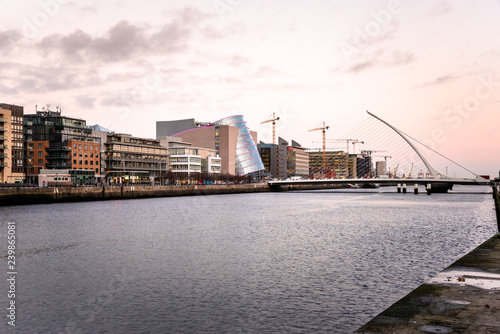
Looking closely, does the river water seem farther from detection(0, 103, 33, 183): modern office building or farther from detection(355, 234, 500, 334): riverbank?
detection(0, 103, 33, 183): modern office building

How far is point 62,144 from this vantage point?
13288 centimetres

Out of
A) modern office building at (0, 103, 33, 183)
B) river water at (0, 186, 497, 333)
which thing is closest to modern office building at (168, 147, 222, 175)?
modern office building at (0, 103, 33, 183)

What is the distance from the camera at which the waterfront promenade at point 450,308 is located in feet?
26.6

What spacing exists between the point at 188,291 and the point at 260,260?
7115mm

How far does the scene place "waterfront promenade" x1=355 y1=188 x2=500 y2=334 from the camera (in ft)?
26.6

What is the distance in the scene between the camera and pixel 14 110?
13100cm

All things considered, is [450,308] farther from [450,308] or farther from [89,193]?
[89,193]

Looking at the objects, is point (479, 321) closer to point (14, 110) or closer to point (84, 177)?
point (84, 177)

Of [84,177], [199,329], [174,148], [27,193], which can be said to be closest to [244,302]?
[199,329]

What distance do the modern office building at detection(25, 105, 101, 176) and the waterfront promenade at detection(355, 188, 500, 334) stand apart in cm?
13244

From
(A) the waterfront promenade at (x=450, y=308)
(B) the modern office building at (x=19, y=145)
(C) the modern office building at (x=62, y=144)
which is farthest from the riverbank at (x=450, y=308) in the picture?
(C) the modern office building at (x=62, y=144)

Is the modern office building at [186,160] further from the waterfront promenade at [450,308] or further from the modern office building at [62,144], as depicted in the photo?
the waterfront promenade at [450,308]

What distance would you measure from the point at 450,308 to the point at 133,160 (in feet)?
469

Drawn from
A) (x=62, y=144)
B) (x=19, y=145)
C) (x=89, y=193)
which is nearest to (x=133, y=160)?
(x=62, y=144)
